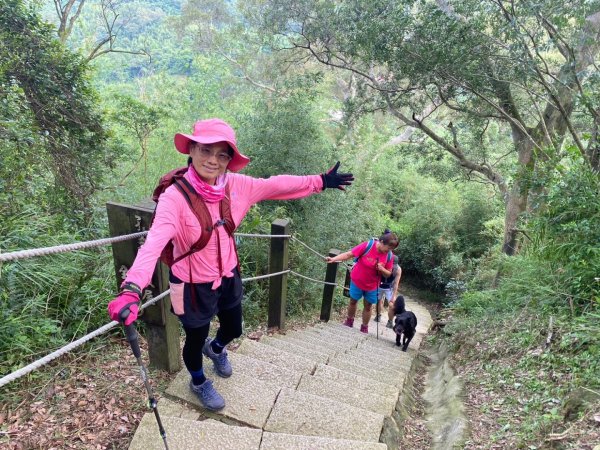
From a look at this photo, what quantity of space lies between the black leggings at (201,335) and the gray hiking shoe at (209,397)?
0.11 meters

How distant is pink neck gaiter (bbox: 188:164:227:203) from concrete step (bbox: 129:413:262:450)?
1221 millimetres

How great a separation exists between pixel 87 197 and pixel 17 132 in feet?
4.81

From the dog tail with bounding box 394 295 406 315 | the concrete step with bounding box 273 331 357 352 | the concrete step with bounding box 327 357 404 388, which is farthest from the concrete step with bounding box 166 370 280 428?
the dog tail with bounding box 394 295 406 315

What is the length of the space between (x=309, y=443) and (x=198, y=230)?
1271 mm

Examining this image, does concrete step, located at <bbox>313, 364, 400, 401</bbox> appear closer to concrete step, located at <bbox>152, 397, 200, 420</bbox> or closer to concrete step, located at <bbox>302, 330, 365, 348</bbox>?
concrete step, located at <bbox>152, 397, 200, 420</bbox>

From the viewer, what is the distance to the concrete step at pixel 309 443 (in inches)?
86.0

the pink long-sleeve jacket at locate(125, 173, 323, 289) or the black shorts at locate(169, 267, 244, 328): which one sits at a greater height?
the pink long-sleeve jacket at locate(125, 173, 323, 289)

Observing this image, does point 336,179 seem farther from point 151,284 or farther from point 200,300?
point 151,284

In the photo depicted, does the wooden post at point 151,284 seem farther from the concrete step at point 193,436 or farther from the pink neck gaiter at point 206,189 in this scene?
the concrete step at point 193,436

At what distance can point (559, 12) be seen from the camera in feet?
18.9

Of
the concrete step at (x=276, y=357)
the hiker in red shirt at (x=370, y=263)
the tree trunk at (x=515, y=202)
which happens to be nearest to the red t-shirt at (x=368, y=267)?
the hiker in red shirt at (x=370, y=263)

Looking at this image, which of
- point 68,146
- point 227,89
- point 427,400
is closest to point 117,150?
point 68,146

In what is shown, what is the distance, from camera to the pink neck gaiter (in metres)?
2.13

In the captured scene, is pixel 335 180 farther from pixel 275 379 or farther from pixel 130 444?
pixel 130 444
